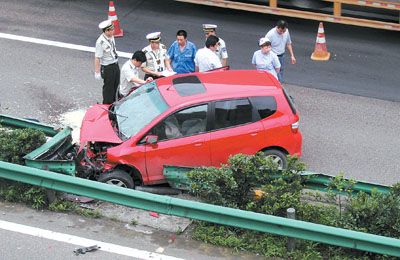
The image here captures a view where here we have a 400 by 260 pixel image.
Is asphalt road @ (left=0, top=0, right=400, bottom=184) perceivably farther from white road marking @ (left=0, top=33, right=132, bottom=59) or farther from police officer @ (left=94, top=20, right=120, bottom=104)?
police officer @ (left=94, top=20, right=120, bottom=104)

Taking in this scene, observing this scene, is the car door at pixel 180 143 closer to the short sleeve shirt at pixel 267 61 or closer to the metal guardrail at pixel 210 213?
the metal guardrail at pixel 210 213

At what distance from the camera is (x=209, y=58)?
1102 centimetres

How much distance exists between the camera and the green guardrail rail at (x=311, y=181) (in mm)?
8242

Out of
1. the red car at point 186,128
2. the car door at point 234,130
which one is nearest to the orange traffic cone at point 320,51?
the red car at point 186,128

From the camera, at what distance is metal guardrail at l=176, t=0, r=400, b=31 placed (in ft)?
46.3

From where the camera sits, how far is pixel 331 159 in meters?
10.3

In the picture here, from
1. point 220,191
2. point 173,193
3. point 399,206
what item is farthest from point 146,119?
point 399,206

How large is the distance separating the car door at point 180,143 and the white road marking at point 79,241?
1.80m

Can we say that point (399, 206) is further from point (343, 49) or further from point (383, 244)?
point (343, 49)

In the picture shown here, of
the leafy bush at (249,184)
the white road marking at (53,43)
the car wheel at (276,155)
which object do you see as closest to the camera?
the leafy bush at (249,184)

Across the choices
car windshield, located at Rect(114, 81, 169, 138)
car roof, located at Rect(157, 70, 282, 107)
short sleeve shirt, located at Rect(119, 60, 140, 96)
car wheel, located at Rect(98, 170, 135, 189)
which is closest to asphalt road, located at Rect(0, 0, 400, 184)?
short sleeve shirt, located at Rect(119, 60, 140, 96)

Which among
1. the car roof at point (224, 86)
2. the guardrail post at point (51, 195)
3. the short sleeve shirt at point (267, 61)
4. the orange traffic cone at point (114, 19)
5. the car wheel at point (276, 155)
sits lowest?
the guardrail post at point (51, 195)

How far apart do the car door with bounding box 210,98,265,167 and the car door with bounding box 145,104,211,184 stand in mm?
152

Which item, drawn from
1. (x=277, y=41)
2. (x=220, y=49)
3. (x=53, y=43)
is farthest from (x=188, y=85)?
(x=53, y=43)
